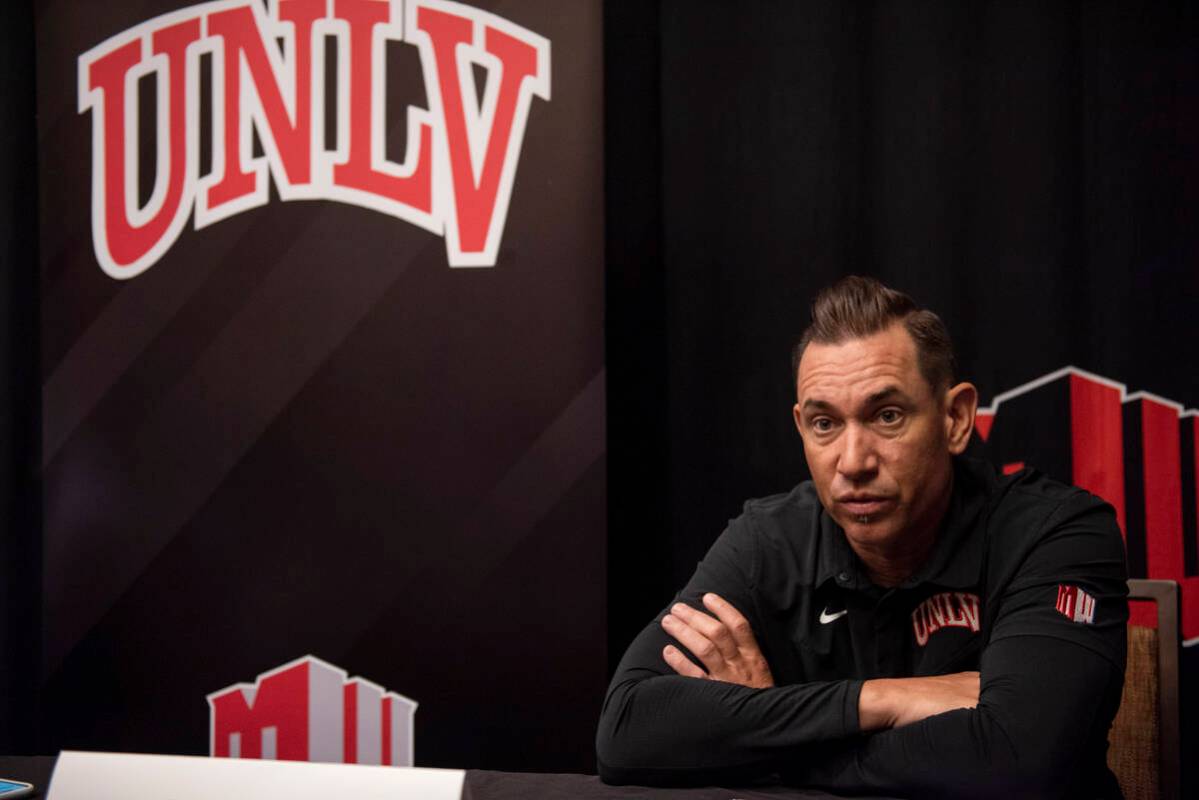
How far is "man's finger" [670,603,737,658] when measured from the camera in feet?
5.31

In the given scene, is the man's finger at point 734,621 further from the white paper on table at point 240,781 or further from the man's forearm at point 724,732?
the white paper on table at point 240,781

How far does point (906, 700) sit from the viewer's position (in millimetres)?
1348

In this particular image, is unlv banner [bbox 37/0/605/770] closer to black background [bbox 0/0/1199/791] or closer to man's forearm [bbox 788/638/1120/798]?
black background [bbox 0/0/1199/791]

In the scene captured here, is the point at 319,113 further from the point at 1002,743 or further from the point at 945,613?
the point at 1002,743

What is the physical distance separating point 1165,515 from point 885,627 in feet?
3.56

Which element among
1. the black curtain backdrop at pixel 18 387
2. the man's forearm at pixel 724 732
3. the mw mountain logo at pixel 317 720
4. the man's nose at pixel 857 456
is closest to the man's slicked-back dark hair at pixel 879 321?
the man's nose at pixel 857 456

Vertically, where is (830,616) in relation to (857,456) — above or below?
below

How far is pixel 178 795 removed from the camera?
2.66 feet

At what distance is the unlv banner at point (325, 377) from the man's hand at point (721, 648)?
27.5 inches

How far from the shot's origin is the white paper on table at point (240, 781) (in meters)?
0.80

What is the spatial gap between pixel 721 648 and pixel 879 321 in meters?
0.54

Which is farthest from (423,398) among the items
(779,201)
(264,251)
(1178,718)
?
(1178,718)

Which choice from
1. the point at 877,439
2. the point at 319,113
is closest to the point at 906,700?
the point at 877,439

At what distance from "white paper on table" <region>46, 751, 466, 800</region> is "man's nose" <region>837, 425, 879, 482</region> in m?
0.95
